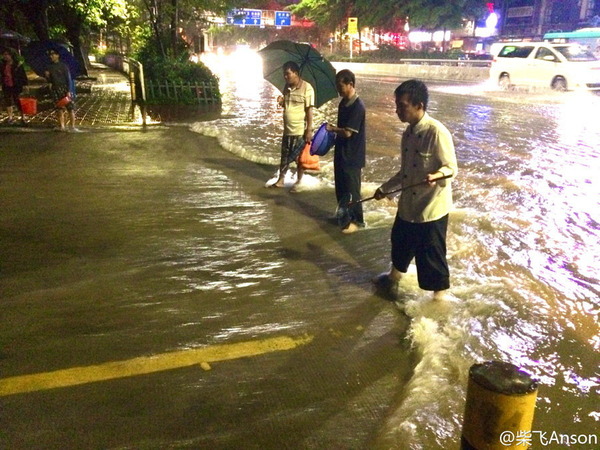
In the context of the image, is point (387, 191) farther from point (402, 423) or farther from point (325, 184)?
point (325, 184)

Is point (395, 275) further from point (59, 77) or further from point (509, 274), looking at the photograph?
point (59, 77)

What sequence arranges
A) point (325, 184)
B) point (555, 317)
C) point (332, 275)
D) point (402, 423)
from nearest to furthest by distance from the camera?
point (402, 423) < point (555, 317) < point (332, 275) < point (325, 184)

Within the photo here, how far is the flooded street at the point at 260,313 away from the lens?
2.91m

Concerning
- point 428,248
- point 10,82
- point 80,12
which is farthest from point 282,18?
point 428,248

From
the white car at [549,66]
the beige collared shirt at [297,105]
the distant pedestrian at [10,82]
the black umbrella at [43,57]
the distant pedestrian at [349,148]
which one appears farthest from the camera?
the white car at [549,66]

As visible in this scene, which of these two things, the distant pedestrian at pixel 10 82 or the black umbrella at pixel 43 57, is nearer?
the black umbrella at pixel 43 57

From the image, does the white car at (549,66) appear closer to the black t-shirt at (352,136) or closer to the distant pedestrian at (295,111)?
the distant pedestrian at (295,111)

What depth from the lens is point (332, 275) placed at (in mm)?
4828

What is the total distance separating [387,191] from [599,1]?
4111 centimetres

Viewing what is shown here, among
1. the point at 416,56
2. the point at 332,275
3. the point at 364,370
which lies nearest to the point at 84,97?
the point at 332,275

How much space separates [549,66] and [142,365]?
22235mm

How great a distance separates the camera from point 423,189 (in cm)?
389

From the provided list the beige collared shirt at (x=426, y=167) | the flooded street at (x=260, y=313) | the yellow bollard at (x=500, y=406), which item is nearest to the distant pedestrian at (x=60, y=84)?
the flooded street at (x=260, y=313)

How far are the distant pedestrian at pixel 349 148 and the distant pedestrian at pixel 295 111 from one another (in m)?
1.19
